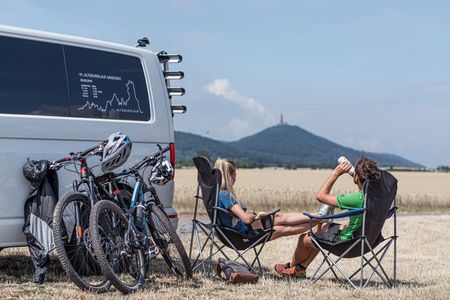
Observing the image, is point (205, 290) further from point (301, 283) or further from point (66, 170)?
point (66, 170)

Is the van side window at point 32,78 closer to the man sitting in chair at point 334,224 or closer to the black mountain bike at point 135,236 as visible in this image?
the black mountain bike at point 135,236

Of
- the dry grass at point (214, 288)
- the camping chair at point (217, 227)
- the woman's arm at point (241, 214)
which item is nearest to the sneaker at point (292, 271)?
the dry grass at point (214, 288)

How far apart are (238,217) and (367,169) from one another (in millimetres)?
1335

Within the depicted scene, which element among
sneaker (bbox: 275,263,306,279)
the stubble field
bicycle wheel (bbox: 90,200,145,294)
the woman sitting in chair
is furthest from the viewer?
sneaker (bbox: 275,263,306,279)

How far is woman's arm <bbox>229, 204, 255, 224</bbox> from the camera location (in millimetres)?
7328

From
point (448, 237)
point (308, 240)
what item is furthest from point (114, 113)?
point (448, 237)

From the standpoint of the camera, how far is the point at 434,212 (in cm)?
2616

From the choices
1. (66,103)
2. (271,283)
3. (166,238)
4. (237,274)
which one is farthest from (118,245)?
(271,283)

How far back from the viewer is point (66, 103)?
673cm

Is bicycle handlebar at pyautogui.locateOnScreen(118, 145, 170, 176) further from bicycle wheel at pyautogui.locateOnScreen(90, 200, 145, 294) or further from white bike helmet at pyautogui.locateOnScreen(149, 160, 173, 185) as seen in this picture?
bicycle wheel at pyautogui.locateOnScreen(90, 200, 145, 294)

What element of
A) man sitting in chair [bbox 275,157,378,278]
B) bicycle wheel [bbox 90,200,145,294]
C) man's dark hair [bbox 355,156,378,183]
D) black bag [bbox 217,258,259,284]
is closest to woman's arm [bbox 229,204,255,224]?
black bag [bbox 217,258,259,284]

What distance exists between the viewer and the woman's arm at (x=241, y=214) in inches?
Result: 289

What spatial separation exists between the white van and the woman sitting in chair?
50 cm

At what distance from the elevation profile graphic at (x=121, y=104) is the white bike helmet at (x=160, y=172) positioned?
28.3 inches
